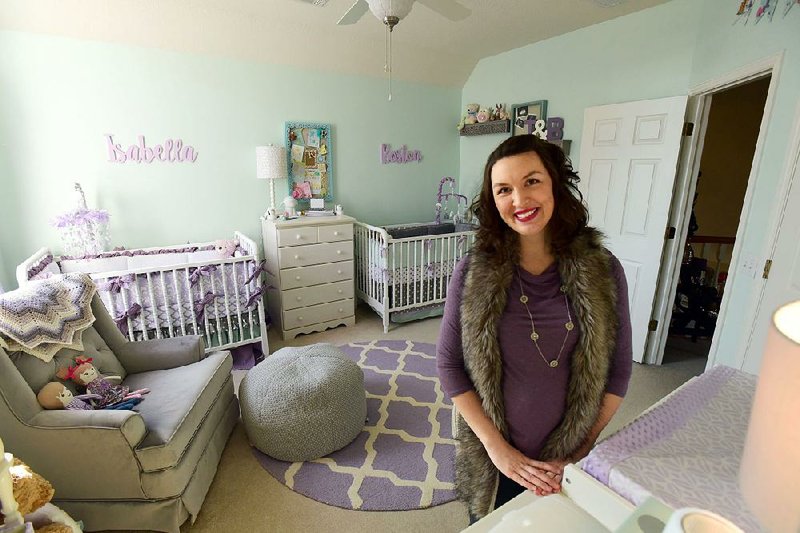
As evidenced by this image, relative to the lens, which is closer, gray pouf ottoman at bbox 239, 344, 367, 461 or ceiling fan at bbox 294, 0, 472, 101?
ceiling fan at bbox 294, 0, 472, 101

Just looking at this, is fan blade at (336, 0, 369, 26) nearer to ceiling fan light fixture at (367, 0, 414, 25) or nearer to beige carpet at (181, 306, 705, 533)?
ceiling fan light fixture at (367, 0, 414, 25)

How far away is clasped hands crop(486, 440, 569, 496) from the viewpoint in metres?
0.87

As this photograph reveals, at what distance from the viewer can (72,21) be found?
2.60 m

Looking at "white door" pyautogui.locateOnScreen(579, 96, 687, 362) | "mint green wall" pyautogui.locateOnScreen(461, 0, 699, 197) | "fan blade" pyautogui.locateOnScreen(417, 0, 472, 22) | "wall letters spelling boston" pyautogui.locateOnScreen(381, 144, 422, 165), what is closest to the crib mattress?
"fan blade" pyautogui.locateOnScreen(417, 0, 472, 22)

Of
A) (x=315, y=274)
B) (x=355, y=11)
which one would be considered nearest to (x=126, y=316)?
(x=315, y=274)

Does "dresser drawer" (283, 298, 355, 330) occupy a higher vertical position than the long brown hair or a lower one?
lower

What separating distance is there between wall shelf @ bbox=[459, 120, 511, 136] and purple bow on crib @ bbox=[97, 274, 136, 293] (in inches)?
126

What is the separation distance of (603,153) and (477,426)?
8.81ft

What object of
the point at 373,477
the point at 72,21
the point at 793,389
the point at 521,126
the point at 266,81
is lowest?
the point at 373,477

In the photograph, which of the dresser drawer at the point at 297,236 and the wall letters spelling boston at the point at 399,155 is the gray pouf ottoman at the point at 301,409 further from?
the wall letters spelling boston at the point at 399,155

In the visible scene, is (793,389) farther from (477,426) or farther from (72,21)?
(72,21)

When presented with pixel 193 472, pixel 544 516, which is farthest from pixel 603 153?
pixel 193 472

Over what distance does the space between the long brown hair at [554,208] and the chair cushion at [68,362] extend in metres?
1.84

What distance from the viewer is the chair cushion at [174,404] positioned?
5.06 ft
